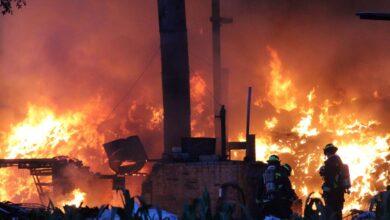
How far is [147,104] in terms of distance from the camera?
35.3 m

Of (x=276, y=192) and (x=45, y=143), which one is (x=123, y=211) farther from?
(x=45, y=143)

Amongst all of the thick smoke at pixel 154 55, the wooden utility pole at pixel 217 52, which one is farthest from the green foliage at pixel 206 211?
the thick smoke at pixel 154 55

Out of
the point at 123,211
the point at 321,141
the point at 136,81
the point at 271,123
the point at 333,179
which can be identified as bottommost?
the point at 333,179

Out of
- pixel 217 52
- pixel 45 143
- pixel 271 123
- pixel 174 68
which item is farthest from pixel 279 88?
pixel 174 68

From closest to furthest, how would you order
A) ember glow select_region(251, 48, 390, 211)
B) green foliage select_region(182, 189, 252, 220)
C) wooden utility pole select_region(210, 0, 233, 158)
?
green foliage select_region(182, 189, 252, 220) < ember glow select_region(251, 48, 390, 211) < wooden utility pole select_region(210, 0, 233, 158)

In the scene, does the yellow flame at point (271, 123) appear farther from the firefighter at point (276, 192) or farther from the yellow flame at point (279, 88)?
the firefighter at point (276, 192)

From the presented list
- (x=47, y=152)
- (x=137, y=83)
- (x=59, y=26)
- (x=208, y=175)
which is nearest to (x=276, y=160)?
(x=208, y=175)

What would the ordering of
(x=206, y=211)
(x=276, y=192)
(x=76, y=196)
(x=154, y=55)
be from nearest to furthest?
(x=206, y=211)
(x=276, y=192)
(x=76, y=196)
(x=154, y=55)

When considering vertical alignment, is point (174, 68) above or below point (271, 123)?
above

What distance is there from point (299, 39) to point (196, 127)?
7.17 meters

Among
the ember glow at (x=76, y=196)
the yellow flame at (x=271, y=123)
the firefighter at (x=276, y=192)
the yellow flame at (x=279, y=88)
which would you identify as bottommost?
the ember glow at (x=76, y=196)

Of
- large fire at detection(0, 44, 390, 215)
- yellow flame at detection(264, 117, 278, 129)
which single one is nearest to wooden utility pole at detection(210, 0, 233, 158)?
large fire at detection(0, 44, 390, 215)

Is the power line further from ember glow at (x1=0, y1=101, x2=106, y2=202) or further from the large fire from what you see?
ember glow at (x1=0, y1=101, x2=106, y2=202)

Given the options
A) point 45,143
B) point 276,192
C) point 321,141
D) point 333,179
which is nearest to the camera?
point 276,192
